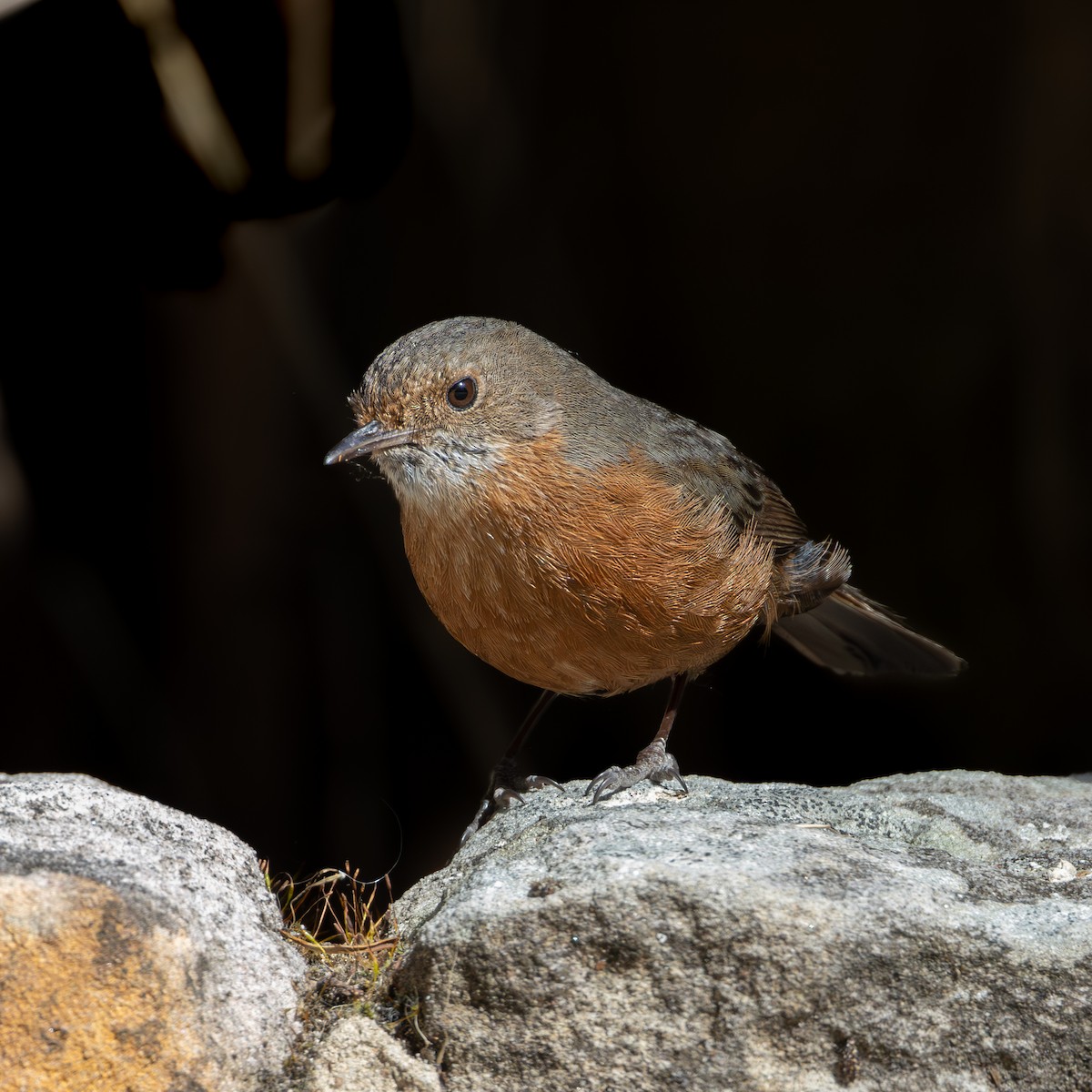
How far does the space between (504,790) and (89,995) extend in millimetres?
1875

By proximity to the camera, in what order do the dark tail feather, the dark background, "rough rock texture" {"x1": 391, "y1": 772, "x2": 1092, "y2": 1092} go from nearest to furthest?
"rough rock texture" {"x1": 391, "y1": 772, "x2": 1092, "y2": 1092} → the dark tail feather → the dark background

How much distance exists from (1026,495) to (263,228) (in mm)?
4112

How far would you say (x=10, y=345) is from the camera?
639 cm

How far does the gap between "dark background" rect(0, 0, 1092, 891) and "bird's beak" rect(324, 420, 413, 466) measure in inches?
93.6

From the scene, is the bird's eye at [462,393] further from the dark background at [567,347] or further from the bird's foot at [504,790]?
the dark background at [567,347]

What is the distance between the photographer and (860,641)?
211 inches

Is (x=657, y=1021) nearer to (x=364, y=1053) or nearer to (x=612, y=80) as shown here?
(x=364, y=1053)

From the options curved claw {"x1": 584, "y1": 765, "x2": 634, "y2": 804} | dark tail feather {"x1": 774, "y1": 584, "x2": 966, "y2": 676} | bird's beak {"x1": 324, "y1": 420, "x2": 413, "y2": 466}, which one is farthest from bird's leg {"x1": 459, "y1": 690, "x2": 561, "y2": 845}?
dark tail feather {"x1": 774, "y1": 584, "x2": 966, "y2": 676}

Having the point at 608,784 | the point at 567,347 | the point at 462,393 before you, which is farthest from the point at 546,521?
the point at 567,347

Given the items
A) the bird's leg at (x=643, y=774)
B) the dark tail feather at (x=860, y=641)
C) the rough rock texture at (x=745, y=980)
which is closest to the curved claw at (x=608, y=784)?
the bird's leg at (x=643, y=774)

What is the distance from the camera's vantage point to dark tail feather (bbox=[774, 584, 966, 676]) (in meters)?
5.21

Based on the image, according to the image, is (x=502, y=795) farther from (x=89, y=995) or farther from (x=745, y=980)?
(x=89, y=995)

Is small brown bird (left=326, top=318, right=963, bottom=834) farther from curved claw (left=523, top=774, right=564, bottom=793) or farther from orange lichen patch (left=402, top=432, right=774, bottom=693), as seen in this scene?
curved claw (left=523, top=774, right=564, bottom=793)

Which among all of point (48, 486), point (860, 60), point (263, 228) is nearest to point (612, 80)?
point (860, 60)
